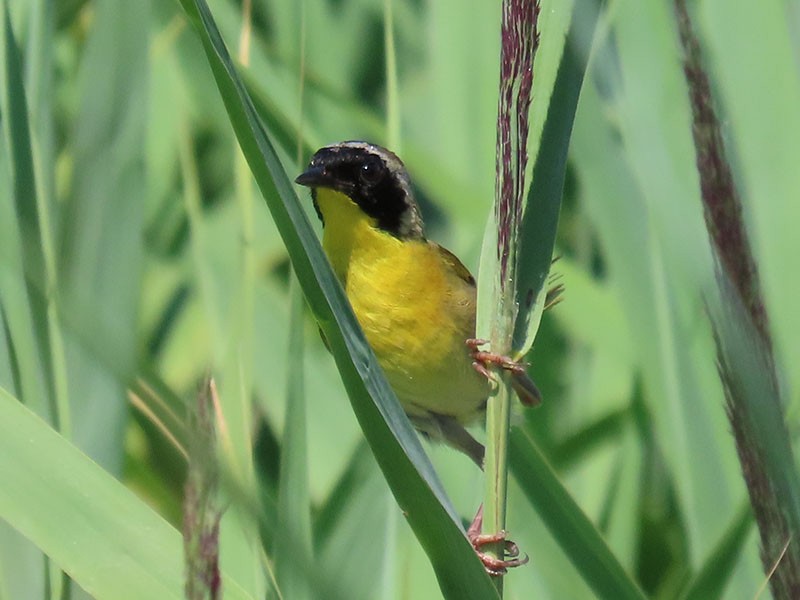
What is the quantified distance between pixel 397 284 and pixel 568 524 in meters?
0.83

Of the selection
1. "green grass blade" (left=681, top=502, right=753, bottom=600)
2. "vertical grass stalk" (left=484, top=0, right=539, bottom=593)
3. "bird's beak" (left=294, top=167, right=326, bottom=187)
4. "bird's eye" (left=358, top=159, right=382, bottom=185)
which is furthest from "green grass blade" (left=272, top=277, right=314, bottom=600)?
"bird's eye" (left=358, top=159, right=382, bottom=185)

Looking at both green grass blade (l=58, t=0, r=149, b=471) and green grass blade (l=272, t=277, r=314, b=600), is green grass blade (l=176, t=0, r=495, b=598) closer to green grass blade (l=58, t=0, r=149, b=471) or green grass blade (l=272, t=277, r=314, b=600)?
green grass blade (l=272, t=277, r=314, b=600)

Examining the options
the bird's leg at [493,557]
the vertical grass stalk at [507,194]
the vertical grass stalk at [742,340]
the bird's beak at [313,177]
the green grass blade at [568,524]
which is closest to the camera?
the vertical grass stalk at [742,340]

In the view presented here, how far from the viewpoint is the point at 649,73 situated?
202cm

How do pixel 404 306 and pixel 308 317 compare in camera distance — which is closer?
pixel 404 306

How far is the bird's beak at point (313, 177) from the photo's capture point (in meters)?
2.20

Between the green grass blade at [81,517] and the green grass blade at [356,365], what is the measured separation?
274mm

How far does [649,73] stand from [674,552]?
1.01 m

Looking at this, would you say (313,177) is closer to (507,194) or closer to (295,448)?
(295,448)

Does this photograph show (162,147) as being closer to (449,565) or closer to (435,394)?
(435,394)

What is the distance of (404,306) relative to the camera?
226cm

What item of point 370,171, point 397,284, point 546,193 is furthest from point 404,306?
point 546,193

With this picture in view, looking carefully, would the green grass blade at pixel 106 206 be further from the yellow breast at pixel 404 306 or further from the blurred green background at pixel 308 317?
the yellow breast at pixel 404 306

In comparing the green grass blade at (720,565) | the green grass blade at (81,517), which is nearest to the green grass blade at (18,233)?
the green grass blade at (81,517)
